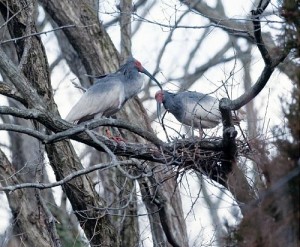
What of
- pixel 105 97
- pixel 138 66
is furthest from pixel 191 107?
pixel 138 66

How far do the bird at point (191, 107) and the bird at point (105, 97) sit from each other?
0.51m

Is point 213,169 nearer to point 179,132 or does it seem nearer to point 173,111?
point 179,132

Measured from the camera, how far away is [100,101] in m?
12.3

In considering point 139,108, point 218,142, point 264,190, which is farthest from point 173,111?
point 264,190

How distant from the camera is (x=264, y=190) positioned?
6.08m

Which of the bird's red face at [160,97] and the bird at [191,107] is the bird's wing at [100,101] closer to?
the bird at [191,107]

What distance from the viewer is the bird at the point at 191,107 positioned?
11945 millimetres

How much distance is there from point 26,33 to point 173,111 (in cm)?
269

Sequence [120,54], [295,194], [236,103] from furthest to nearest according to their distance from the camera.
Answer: [120,54] → [236,103] → [295,194]

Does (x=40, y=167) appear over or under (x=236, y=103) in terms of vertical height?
over

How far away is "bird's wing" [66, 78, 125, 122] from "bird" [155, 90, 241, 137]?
653 millimetres

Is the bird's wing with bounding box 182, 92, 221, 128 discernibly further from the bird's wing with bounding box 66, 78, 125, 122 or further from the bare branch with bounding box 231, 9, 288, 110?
the bare branch with bounding box 231, 9, 288, 110

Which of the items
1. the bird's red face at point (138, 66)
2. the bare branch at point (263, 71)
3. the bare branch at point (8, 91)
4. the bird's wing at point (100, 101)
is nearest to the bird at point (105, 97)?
the bird's wing at point (100, 101)

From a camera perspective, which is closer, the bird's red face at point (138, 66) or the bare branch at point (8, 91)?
the bare branch at point (8, 91)
